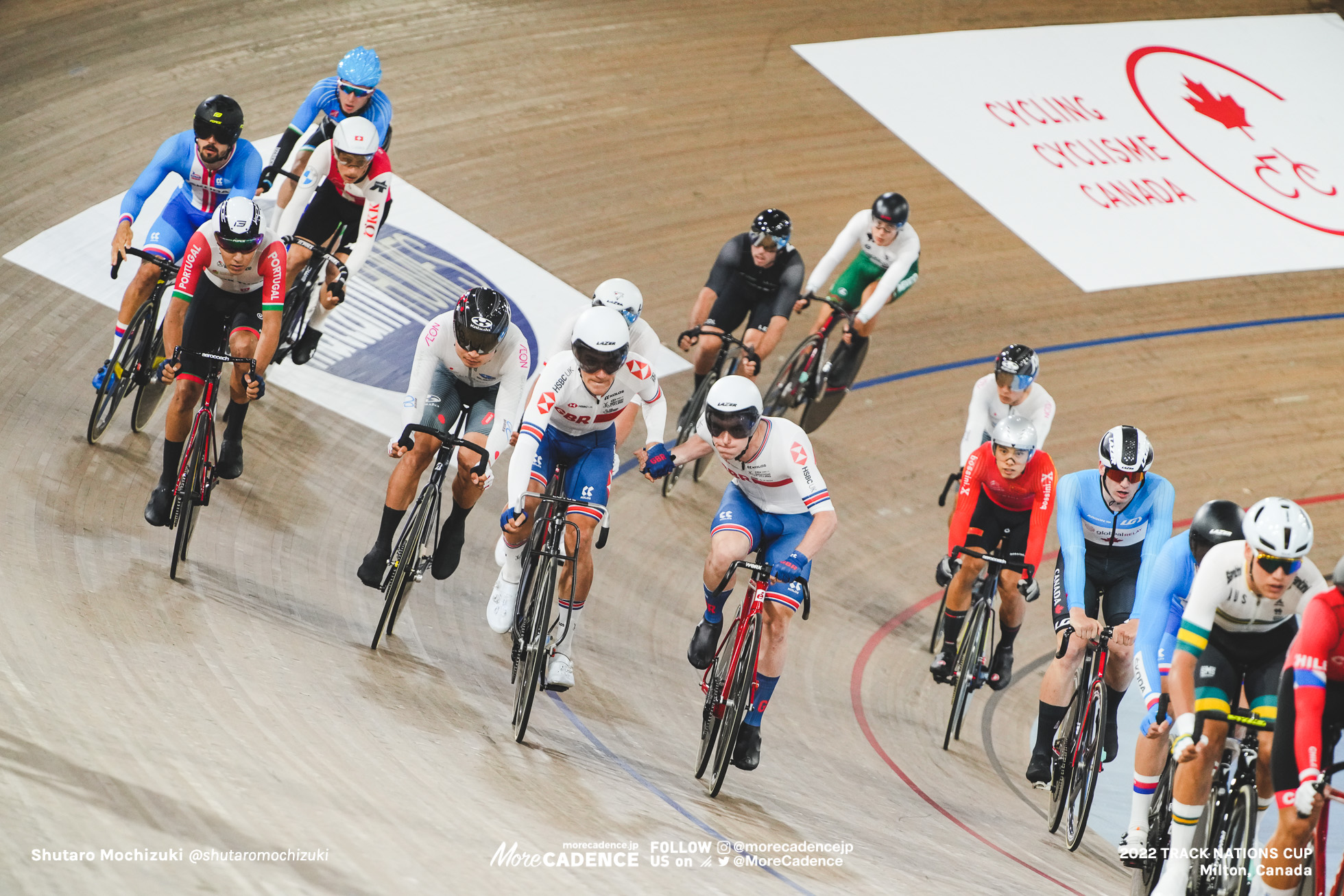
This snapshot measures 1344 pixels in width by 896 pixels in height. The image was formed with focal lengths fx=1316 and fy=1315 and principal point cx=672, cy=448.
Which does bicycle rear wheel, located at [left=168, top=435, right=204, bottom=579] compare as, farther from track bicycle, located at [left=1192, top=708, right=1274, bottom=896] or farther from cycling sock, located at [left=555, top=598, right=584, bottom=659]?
track bicycle, located at [left=1192, top=708, right=1274, bottom=896]

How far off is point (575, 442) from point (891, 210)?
10.3 ft

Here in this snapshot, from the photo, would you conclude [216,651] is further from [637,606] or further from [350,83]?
[350,83]

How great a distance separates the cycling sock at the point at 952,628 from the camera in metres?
5.80

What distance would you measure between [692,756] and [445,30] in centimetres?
715

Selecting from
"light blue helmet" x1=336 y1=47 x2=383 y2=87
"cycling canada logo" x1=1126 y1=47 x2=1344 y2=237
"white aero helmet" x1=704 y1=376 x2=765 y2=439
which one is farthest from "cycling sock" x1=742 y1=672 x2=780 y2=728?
"cycling canada logo" x1=1126 y1=47 x2=1344 y2=237

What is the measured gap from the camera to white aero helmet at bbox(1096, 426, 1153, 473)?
4758 millimetres

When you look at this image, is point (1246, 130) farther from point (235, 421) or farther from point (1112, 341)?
point (235, 421)

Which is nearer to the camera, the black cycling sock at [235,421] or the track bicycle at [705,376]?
the black cycling sock at [235,421]

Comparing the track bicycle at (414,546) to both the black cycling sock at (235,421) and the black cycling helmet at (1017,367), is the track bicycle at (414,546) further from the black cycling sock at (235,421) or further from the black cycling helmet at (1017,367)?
the black cycling helmet at (1017,367)

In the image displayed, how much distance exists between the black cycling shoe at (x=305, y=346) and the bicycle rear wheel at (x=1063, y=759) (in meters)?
4.08

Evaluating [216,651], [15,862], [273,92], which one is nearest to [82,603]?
[216,651]

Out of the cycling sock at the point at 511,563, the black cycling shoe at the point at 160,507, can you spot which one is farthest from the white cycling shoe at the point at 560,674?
the black cycling shoe at the point at 160,507

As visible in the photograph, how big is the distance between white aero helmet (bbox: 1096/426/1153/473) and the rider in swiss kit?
18.9 inches

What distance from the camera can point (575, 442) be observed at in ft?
16.0
